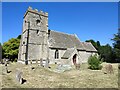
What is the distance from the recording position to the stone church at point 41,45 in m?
31.6

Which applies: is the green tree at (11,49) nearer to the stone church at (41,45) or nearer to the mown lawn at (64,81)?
the stone church at (41,45)

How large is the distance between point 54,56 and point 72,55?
3.94 meters

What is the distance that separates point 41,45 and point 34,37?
2.39 m

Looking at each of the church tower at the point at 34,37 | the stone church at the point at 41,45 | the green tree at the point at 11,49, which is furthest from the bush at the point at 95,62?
the green tree at the point at 11,49

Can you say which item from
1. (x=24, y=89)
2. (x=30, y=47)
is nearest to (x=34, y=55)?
(x=30, y=47)

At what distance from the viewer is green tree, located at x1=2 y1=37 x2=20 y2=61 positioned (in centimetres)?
4931

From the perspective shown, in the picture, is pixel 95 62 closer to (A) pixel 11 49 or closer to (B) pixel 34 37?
(B) pixel 34 37

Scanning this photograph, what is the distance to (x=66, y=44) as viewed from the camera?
35.8 metres

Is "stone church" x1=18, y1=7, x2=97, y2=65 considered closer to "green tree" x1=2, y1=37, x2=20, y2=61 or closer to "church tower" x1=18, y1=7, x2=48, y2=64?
"church tower" x1=18, y1=7, x2=48, y2=64

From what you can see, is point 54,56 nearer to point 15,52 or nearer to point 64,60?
point 64,60

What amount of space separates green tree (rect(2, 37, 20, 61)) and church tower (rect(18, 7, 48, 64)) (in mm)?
17322

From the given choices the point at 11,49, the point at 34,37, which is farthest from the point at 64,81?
the point at 11,49

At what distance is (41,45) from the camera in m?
33.4

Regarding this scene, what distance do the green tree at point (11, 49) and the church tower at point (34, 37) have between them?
17.3m
